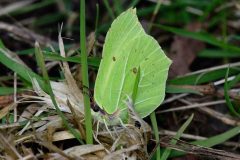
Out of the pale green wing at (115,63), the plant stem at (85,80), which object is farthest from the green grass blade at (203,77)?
the plant stem at (85,80)

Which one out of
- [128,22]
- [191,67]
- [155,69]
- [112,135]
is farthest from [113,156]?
[191,67]

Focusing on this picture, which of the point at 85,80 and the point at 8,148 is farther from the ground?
the point at 85,80

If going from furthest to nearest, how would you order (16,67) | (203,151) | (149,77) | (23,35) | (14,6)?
(14,6) → (23,35) → (16,67) → (149,77) → (203,151)

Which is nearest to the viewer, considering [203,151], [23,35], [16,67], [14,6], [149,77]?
[203,151]

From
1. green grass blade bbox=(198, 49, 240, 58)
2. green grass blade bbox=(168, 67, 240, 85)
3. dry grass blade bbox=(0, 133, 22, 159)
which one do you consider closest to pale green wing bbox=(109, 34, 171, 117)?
green grass blade bbox=(168, 67, 240, 85)

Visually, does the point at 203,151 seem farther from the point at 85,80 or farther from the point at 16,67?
the point at 16,67

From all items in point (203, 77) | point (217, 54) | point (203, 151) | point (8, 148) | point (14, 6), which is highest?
point (14, 6)

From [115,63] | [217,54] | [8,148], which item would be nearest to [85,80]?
[115,63]

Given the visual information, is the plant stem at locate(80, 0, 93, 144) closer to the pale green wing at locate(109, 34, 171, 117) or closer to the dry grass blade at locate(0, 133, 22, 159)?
the pale green wing at locate(109, 34, 171, 117)
